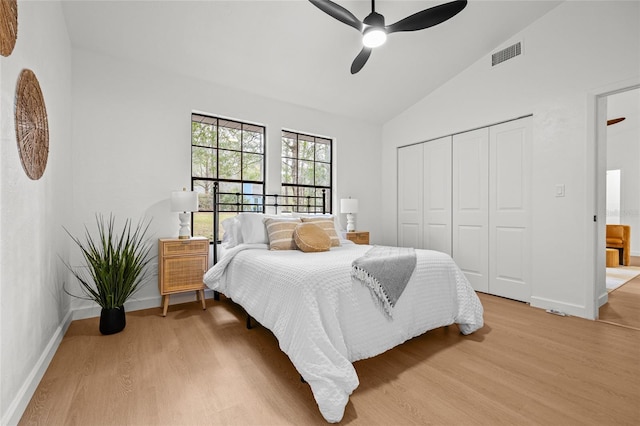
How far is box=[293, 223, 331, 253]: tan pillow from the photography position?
278cm

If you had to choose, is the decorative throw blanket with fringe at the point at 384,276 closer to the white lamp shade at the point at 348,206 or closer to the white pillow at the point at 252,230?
the white pillow at the point at 252,230

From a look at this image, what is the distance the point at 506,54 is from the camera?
3.54 metres

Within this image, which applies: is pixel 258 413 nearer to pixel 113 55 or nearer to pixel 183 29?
pixel 183 29

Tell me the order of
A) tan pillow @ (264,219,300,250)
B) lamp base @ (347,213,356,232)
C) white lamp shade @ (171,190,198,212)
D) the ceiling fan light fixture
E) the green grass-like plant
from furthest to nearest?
1. lamp base @ (347,213,356,232)
2. white lamp shade @ (171,190,198,212)
3. tan pillow @ (264,219,300,250)
4. the green grass-like plant
5. the ceiling fan light fixture

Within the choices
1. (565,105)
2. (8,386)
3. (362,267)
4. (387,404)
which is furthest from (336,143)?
(8,386)

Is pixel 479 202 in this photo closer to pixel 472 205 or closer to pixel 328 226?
pixel 472 205

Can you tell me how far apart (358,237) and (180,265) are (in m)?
2.41

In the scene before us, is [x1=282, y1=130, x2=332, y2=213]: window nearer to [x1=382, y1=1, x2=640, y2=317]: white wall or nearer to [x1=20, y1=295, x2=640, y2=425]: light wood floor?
[x1=20, y1=295, x2=640, y2=425]: light wood floor

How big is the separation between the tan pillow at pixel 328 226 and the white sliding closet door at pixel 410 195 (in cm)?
186

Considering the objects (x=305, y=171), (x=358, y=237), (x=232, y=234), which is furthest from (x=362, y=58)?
(x=358, y=237)

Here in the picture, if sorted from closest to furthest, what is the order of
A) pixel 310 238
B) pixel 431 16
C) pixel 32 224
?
pixel 32 224
pixel 431 16
pixel 310 238

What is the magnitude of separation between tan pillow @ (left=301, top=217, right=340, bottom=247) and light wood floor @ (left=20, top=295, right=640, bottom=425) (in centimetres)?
113

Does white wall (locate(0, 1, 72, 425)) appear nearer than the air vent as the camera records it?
Yes

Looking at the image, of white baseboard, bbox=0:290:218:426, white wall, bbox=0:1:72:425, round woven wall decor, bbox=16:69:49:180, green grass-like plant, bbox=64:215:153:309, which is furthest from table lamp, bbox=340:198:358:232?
round woven wall decor, bbox=16:69:49:180
